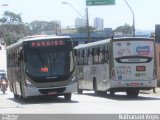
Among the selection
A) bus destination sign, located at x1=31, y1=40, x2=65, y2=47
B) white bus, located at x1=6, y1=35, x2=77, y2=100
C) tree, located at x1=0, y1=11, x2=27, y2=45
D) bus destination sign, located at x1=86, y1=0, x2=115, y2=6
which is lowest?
tree, located at x1=0, y1=11, x2=27, y2=45

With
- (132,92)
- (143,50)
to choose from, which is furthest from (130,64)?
(132,92)

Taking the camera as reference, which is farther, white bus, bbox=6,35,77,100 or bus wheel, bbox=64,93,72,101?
bus wheel, bbox=64,93,72,101

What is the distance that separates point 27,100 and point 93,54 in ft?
19.1

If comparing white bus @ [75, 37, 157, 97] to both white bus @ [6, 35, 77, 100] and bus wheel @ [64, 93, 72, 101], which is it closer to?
bus wheel @ [64, 93, 72, 101]

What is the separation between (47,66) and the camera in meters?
26.9

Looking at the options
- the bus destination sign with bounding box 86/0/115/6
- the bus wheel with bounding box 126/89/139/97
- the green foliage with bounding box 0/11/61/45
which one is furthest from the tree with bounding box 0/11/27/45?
the bus wheel with bounding box 126/89/139/97

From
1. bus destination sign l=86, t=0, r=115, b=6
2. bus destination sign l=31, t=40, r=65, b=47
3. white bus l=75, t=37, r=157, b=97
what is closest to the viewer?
bus destination sign l=31, t=40, r=65, b=47

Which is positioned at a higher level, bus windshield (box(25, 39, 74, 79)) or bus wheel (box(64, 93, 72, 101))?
bus windshield (box(25, 39, 74, 79))

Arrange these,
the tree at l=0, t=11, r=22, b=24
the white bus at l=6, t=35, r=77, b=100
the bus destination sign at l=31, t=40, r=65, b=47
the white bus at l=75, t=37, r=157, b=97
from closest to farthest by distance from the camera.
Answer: the white bus at l=6, t=35, r=77, b=100 < the bus destination sign at l=31, t=40, r=65, b=47 < the white bus at l=75, t=37, r=157, b=97 < the tree at l=0, t=11, r=22, b=24

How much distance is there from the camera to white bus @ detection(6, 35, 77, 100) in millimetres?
26642

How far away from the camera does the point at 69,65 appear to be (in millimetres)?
27125

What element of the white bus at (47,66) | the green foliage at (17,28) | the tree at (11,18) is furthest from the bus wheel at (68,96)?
the tree at (11,18)

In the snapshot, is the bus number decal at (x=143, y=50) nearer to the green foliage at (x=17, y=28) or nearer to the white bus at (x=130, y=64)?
the white bus at (x=130, y=64)

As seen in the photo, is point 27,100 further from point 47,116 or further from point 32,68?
point 47,116
